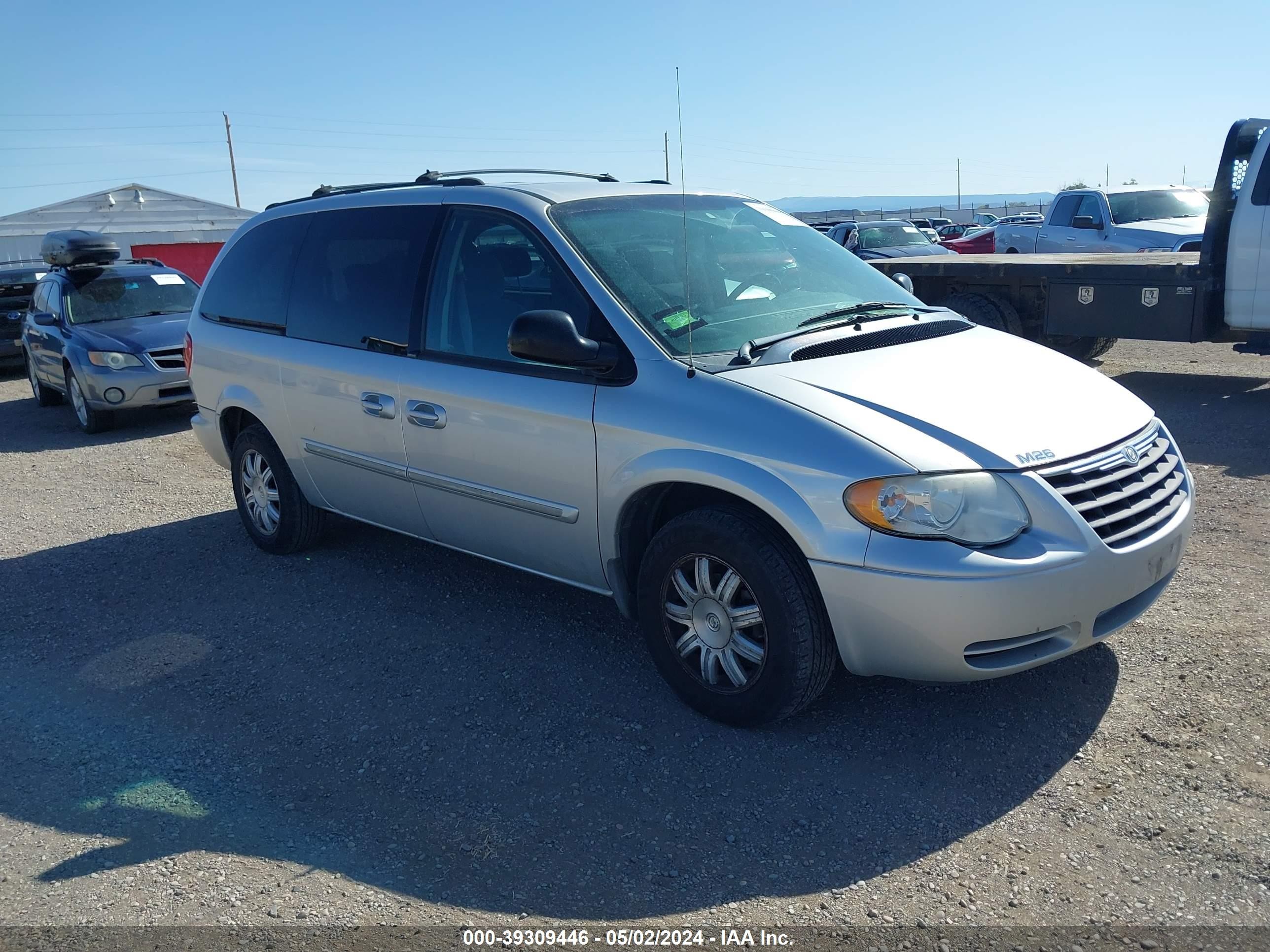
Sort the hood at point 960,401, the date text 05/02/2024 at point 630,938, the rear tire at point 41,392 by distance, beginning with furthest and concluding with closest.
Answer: the rear tire at point 41,392 → the hood at point 960,401 → the date text 05/02/2024 at point 630,938

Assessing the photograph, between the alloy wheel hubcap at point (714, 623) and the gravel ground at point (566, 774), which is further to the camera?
the alloy wheel hubcap at point (714, 623)

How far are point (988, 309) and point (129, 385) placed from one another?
864 cm

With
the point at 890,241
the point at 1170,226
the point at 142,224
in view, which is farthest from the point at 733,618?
the point at 142,224

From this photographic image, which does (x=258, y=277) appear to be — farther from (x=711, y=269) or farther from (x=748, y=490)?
(x=748, y=490)

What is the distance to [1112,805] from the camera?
127 inches

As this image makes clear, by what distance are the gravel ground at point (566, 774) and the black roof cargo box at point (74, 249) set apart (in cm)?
775

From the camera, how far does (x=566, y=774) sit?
3.64m

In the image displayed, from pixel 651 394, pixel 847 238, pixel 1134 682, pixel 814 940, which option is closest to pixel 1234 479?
pixel 1134 682

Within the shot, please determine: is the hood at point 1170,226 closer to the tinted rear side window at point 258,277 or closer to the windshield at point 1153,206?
the windshield at point 1153,206

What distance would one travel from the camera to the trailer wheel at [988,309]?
10.6m

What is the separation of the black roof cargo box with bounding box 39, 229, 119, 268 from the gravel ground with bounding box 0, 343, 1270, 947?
7755 millimetres

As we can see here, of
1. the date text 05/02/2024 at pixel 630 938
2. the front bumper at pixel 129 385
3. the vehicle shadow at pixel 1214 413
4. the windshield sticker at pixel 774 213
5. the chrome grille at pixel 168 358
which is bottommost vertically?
the date text 05/02/2024 at pixel 630 938

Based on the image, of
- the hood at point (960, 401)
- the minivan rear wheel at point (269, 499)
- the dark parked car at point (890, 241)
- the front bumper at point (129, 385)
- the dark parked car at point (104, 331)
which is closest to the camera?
the hood at point (960, 401)

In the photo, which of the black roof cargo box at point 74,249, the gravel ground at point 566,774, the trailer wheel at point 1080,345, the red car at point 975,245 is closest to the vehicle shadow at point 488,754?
the gravel ground at point 566,774
